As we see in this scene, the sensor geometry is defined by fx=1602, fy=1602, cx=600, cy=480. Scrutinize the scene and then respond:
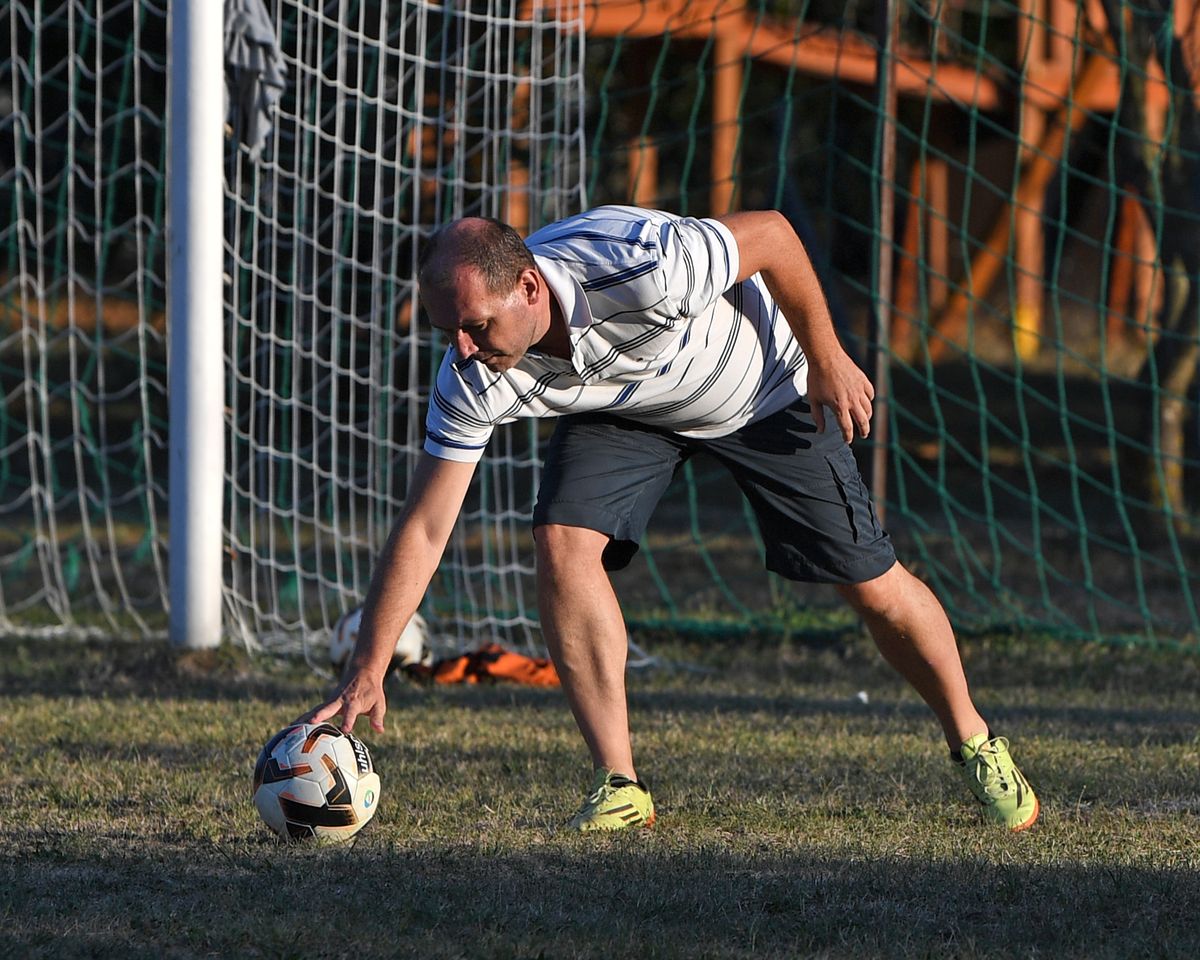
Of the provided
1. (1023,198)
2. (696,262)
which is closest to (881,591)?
(696,262)

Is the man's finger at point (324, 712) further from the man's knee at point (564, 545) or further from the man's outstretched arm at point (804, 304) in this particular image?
the man's outstretched arm at point (804, 304)

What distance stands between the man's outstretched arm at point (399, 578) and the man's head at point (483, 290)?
372 millimetres

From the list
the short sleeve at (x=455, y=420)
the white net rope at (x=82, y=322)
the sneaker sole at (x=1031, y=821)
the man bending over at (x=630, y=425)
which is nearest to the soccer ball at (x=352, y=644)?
the white net rope at (x=82, y=322)

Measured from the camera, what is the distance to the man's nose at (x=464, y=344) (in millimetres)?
3320

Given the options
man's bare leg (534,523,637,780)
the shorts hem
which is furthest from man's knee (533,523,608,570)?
the shorts hem

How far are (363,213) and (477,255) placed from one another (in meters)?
3.73

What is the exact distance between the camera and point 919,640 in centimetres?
399

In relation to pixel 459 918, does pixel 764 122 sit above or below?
below

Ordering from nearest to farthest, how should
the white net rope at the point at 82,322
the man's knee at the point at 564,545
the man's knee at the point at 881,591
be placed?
the man's knee at the point at 564,545, the man's knee at the point at 881,591, the white net rope at the point at 82,322

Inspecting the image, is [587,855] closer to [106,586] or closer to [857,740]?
[857,740]

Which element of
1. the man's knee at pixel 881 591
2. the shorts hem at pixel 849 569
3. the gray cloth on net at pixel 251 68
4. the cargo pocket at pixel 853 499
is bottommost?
the man's knee at pixel 881 591

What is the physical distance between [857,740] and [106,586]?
4.86 m

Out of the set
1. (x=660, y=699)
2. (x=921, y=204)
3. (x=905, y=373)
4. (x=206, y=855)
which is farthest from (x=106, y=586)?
(x=905, y=373)

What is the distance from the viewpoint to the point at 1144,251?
17.3 metres
